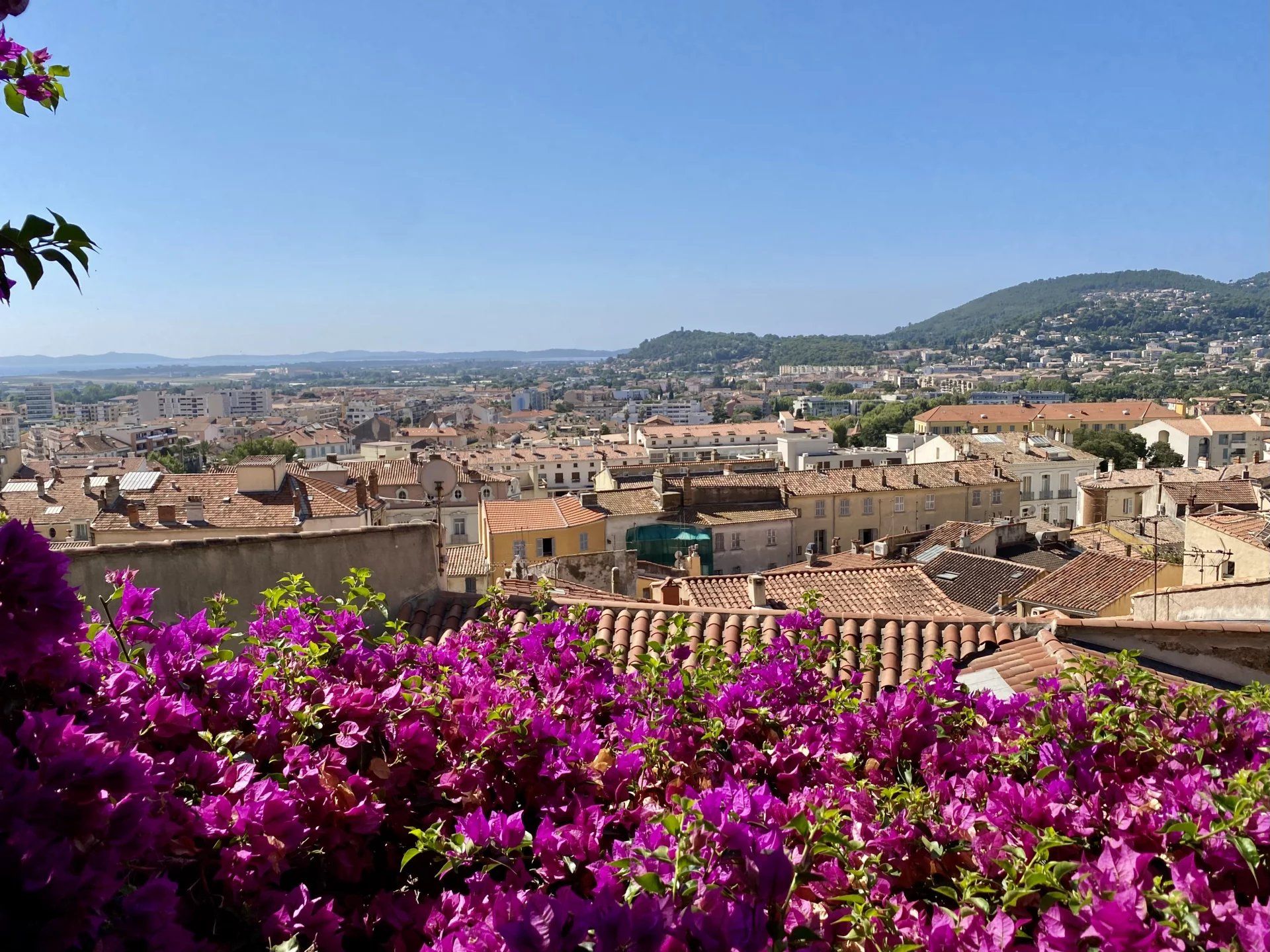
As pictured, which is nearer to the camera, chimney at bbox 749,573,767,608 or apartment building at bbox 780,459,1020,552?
chimney at bbox 749,573,767,608

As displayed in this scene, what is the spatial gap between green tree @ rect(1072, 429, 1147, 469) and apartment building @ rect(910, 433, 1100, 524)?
23093 mm

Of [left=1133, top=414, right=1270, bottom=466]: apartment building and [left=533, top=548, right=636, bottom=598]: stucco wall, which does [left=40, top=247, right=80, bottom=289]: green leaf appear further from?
[left=1133, top=414, right=1270, bottom=466]: apartment building

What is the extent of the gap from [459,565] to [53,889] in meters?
24.5

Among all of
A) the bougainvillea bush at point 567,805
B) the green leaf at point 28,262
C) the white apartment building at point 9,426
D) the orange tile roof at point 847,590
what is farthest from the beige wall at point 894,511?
the white apartment building at point 9,426

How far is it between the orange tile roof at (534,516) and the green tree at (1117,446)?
56.6 m

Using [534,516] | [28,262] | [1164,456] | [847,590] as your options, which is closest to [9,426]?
[534,516]

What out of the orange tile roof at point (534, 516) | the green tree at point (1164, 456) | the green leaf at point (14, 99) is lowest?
the green tree at point (1164, 456)

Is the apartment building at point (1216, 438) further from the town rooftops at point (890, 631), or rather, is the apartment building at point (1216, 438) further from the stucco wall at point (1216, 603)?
the town rooftops at point (890, 631)

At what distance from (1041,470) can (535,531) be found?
1324 inches

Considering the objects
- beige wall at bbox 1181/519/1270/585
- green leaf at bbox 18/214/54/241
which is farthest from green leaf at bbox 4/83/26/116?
beige wall at bbox 1181/519/1270/585

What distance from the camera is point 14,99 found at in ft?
8.59

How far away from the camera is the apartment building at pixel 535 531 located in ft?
90.3

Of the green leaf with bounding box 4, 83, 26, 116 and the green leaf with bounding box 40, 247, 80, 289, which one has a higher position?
the green leaf with bounding box 4, 83, 26, 116

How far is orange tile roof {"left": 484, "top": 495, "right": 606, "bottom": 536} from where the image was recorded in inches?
1118
